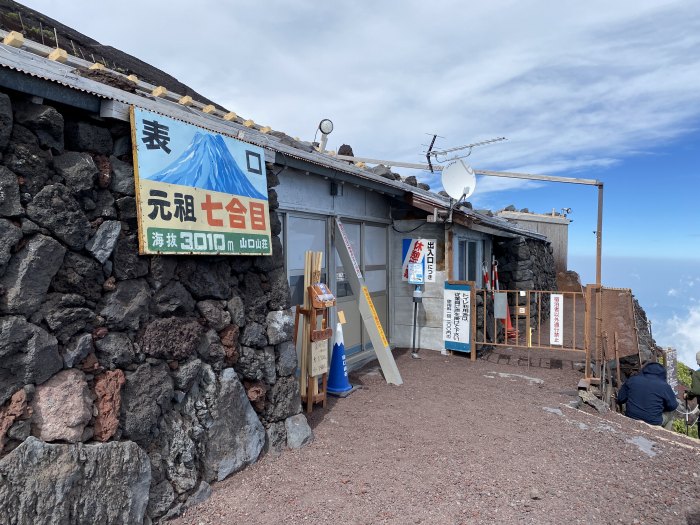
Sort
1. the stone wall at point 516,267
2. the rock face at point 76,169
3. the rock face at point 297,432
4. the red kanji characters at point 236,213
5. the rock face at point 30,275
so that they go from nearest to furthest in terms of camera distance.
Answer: the rock face at point 30,275 → the rock face at point 76,169 → the red kanji characters at point 236,213 → the rock face at point 297,432 → the stone wall at point 516,267

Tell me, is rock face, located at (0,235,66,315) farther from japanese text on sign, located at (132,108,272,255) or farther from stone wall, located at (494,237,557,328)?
stone wall, located at (494,237,557,328)

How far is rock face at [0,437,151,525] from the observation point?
8.98 ft

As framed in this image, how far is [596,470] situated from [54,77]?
5.63 m

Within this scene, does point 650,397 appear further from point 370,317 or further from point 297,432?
point 297,432

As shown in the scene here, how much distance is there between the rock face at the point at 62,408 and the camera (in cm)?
296

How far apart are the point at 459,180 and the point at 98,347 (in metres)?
7.17

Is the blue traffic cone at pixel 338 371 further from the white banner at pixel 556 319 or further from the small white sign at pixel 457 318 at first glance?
the white banner at pixel 556 319

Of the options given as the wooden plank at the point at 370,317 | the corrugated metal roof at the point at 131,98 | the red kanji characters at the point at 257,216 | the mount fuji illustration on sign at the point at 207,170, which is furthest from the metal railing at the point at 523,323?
the mount fuji illustration on sign at the point at 207,170

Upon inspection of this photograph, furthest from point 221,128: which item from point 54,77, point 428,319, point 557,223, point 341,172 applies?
point 557,223

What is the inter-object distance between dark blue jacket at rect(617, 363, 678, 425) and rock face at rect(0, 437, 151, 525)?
663 centimetres

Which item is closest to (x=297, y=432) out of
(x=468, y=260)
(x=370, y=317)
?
(x=370, y=317)

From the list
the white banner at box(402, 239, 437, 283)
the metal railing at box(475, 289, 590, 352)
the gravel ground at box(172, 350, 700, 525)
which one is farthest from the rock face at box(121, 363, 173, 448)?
the metal railing at box(475, 289, 590, 352)

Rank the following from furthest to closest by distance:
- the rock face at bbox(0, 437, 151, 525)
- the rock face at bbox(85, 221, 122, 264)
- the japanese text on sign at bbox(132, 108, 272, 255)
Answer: the japanese text on sign at bbox(132, 108, 272, 255) < the rock face at bbox(85, 221, 122, 264) < the rock face at bbox(0, 437, 151, 525)

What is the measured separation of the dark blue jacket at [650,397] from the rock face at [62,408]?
7.07 metres
